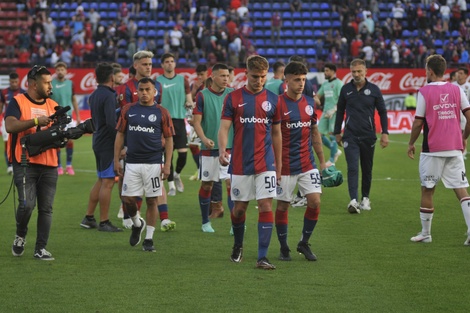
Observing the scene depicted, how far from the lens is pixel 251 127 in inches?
363

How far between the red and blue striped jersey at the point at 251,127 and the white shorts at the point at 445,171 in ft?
7.65

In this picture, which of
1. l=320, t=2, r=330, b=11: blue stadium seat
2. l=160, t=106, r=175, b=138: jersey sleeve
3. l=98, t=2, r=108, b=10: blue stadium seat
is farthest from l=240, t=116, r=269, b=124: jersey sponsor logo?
l=320, t=2, r=330, b=11: blue stadium seat

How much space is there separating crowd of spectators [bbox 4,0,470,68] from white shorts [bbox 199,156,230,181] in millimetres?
23957

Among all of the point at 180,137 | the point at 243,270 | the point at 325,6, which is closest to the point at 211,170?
the point at 243,270

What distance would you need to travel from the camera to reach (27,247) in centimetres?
1066

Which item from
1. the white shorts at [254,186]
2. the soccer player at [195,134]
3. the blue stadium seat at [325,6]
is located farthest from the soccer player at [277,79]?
the blue stadium seat at [325,6]

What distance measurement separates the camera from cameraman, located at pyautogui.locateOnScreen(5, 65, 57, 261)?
955 centimetres

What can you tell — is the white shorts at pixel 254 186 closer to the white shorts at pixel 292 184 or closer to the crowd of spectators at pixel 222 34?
the white shorts at pixel 292 184

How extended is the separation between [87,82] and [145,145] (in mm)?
24882

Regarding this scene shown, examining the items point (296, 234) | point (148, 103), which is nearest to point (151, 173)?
point (148, 103)

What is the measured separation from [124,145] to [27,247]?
1695 millimetres

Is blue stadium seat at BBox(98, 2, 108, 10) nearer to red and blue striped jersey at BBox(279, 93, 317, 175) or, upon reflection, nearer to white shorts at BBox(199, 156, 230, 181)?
white shorts at BBox(199, 156, 230, 181)

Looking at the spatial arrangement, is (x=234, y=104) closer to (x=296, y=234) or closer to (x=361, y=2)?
(x=296, y=234)

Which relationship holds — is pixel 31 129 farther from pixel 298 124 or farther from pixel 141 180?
pixel 298 124
